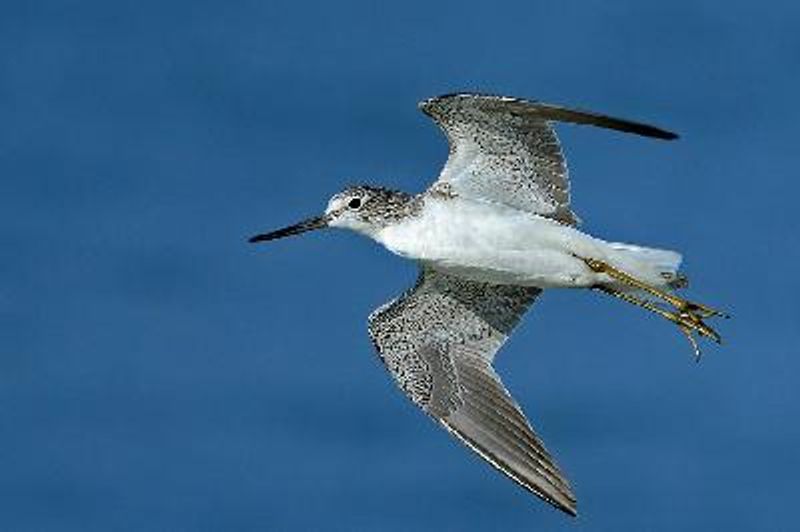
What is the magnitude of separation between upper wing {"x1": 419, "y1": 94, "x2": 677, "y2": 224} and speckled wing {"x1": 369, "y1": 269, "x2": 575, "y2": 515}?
1431mm

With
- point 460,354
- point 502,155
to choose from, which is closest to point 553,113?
point 502,155

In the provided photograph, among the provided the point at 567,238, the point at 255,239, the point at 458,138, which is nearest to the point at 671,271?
the point at 567,238

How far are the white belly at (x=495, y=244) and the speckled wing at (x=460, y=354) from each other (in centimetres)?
140

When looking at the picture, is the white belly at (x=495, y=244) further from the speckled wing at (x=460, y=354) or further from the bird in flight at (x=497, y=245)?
the speckled wing at (x=460, y=354)

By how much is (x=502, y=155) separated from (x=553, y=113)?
1.46 m

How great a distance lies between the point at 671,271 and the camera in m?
20.4

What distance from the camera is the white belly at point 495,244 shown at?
65.4ft

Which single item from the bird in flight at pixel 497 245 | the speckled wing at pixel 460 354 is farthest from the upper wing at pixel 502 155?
the speckled wing at pixel 460 354

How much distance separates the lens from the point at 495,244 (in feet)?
65.5

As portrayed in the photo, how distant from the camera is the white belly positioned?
65.4 feet

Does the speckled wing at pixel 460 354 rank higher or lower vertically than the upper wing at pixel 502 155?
lower

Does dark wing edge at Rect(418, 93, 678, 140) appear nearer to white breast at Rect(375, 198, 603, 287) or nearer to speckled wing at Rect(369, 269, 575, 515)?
white breast at Rect(375, 198, 603, 287)

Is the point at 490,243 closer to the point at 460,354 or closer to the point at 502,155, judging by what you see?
the point at 502,155

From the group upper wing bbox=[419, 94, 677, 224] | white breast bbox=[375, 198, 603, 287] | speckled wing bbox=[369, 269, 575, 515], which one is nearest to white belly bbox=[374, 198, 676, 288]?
white breast bbox=[375, 198, 603, 287]
